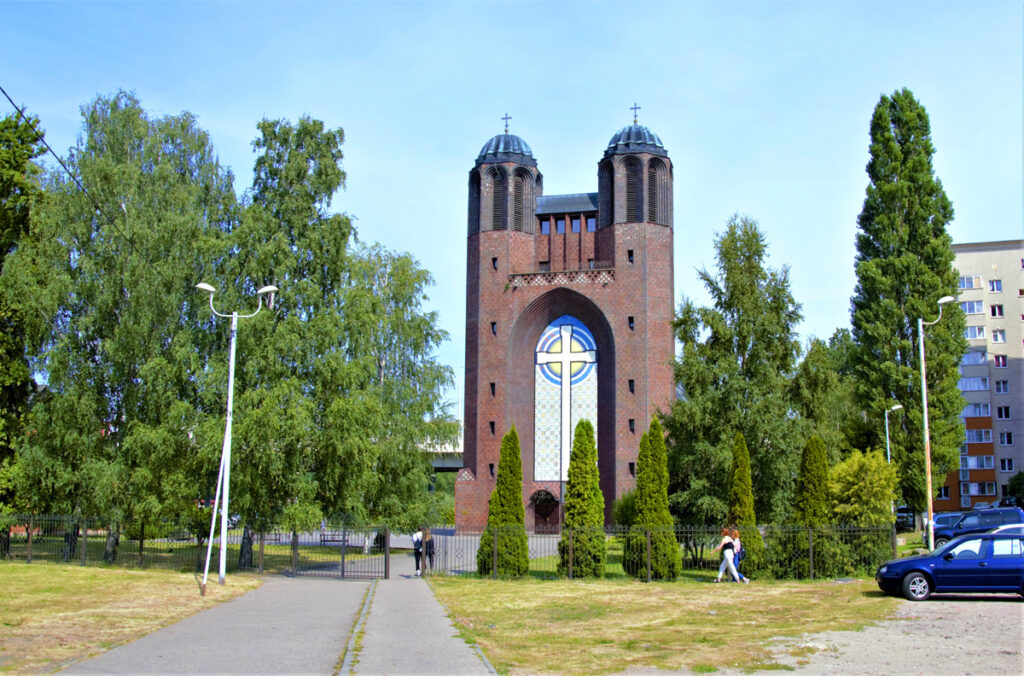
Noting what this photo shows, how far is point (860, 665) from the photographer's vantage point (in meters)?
9.99

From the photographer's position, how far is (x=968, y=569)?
1572 centimetres

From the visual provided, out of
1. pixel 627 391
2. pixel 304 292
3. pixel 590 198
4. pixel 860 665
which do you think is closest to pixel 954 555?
pixel 860 665

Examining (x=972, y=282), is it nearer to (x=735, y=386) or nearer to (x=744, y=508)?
(x=735, y=386)

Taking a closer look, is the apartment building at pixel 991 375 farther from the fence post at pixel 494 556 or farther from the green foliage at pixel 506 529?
the fence post at pixel 494 556

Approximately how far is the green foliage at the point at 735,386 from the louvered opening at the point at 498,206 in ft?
72.0

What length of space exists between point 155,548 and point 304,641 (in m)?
17.6

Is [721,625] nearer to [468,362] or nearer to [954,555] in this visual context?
[954,555]

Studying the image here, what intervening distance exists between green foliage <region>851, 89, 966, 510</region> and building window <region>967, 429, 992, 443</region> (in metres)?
25.8

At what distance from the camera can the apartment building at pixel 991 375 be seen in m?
Result: 58.0

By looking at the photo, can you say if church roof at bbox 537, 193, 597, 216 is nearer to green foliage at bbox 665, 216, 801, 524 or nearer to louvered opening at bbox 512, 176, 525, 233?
louvered opening at bbox 512, 176, 525, 233

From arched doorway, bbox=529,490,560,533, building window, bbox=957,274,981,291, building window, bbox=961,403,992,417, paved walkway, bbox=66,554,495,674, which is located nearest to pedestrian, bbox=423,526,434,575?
paved walkway, bbox=66,554,495,674

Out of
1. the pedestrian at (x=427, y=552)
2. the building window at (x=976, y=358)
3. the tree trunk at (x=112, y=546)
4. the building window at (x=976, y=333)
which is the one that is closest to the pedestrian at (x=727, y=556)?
the pedestrian at (x=427, y=552)

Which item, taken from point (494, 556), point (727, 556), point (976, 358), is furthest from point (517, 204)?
point (976, 358)

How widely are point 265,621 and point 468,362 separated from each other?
34112mm
